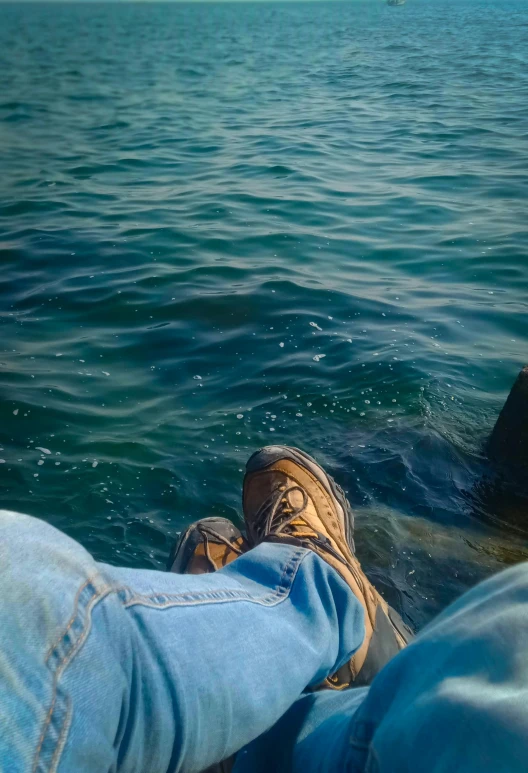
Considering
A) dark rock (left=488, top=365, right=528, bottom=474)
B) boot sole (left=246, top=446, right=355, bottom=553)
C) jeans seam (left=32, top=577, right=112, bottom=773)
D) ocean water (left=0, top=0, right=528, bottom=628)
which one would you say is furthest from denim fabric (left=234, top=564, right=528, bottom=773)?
dark rock (left=488, top=365, right=528, bottom=474)

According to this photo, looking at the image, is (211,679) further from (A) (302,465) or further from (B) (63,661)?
(A) (302,465)

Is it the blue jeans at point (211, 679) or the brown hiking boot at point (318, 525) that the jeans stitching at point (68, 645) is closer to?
the blue jeans at point (211, 679)

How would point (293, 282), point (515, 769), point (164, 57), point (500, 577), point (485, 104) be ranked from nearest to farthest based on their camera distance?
1. point (515, 769)
2. point (500, 577)
3. point (293, 282)
4. point (485, 104)
5. point (164, 57)

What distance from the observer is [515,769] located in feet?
3.09

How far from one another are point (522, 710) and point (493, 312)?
169 inches

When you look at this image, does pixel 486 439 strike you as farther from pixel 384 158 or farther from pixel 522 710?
pixel 384 158

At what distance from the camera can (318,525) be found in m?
2.63

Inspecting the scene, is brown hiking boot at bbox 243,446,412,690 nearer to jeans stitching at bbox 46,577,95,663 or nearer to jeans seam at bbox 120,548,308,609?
jeans seam at bbox 120,548,308,609

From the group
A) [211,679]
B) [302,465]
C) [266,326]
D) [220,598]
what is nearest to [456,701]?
[211,679]

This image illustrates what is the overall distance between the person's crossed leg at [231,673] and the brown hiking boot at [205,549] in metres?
0.72

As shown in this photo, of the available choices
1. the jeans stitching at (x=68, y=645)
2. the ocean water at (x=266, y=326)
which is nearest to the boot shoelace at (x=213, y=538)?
the ocean water at (x=266, y=326)

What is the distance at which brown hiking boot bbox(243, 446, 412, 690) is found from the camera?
200cm

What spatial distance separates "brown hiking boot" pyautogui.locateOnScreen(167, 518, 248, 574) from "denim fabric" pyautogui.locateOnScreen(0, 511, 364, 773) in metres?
0.81

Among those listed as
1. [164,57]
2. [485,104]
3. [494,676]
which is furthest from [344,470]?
[164,57]
